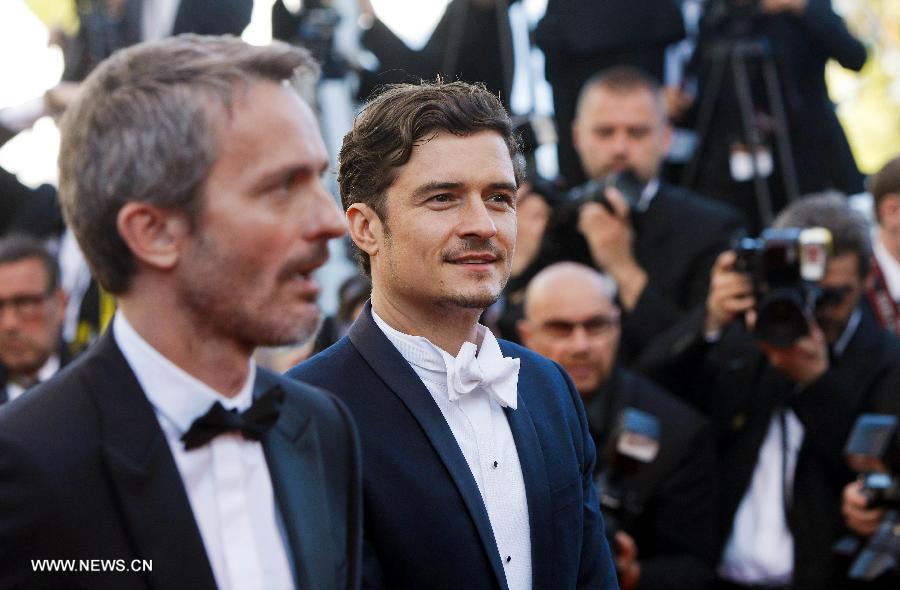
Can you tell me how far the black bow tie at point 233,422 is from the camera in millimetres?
1819

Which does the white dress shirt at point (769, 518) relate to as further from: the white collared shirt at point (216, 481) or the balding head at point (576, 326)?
the white collared shirt at point (216, 481)

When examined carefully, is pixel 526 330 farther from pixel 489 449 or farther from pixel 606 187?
pixel 489 449

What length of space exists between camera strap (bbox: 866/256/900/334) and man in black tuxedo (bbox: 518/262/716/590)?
1.00 meters

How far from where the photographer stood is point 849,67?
6391 millimetres

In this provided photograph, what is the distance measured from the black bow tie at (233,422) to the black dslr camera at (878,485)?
9.11 ft

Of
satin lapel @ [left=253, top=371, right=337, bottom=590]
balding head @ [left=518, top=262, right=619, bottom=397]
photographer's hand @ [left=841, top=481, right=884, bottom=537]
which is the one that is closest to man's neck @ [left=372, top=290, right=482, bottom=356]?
satin lapel @ [left=253, top=371, right=337, bottom=590]

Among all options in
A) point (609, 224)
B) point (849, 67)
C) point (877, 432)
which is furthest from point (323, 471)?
point (849, 67)

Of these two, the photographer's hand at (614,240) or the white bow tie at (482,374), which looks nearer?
the white bow tie at (482,374)

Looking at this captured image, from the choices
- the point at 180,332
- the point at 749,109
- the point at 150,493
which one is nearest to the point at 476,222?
the point at 180,332

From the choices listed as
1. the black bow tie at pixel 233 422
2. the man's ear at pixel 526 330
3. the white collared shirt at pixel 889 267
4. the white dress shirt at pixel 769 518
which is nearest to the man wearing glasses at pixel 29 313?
the man's ear at pixel 526 330

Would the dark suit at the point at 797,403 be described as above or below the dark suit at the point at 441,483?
below

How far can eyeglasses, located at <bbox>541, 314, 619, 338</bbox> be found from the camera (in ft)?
Answer: 15.4

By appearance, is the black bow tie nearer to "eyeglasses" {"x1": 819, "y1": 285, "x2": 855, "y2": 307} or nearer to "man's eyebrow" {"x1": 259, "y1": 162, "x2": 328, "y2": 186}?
"man's eyebrow" {"x1": 259, "y1": 162, "x2": 328, "y2": 186}

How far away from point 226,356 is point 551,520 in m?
0.93
